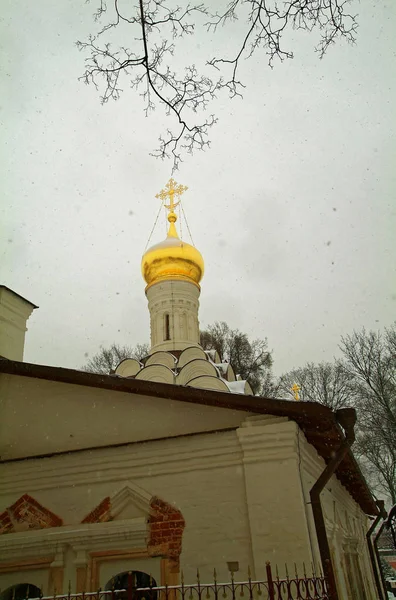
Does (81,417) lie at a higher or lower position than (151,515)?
higher

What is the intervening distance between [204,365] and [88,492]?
347 inches

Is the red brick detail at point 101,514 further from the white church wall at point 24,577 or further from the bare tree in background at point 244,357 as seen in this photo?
the bare tree in background at point 244,357

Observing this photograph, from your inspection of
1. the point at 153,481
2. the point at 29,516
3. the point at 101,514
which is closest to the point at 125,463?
the point at 153,481

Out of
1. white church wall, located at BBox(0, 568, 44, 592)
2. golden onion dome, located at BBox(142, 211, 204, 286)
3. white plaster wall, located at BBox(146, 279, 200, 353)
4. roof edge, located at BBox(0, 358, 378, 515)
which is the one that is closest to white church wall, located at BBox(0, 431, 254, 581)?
roof edge, located at BBox(0, 358, 378, 515)

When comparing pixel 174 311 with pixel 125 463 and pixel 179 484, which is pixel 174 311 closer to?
pixel 125 463

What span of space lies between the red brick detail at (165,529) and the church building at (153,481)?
0.01m

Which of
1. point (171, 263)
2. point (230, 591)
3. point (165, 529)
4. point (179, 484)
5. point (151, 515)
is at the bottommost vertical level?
point (230, 591)

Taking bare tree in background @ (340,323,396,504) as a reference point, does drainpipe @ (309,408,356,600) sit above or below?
below

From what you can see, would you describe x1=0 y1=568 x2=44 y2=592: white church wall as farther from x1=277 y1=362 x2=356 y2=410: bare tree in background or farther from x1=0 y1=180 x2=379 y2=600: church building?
x1=277 y1=362 x2=356 y2=410: bare tree in background

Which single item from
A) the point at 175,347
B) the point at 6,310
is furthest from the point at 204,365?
the point at 6,310

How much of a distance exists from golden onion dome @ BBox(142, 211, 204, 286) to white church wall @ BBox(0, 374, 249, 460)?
35.7 ft

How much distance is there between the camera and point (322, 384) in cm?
2436

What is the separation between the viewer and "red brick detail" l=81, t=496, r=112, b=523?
5.99 m

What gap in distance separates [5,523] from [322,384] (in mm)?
19904
